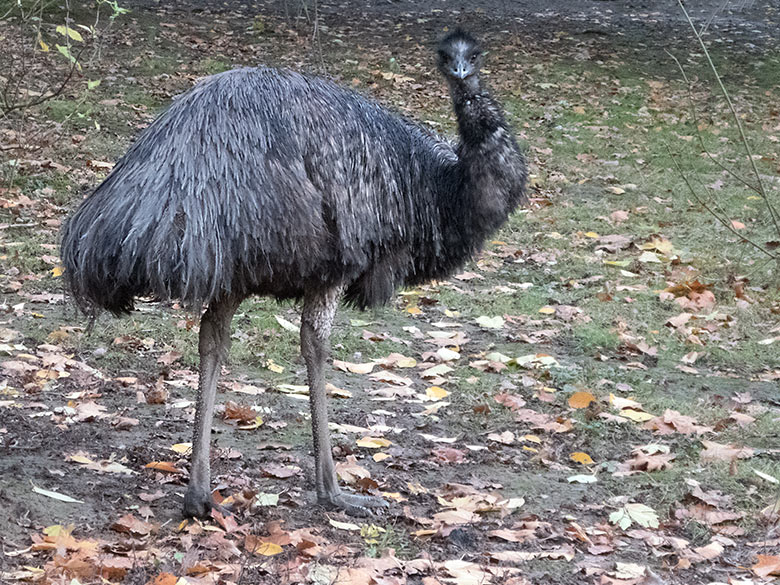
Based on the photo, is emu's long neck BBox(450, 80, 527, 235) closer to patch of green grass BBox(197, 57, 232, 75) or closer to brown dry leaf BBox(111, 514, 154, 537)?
brown dry leaf BBox(111, 514, 154, 537)

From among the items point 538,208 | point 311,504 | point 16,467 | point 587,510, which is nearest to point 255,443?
point 311,504

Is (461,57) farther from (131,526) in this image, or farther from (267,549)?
(131,526)

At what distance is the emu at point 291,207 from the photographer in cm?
369

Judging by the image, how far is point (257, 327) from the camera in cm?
647

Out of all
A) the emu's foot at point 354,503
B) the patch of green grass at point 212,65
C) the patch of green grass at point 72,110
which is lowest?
the emu's foot at point 354,503

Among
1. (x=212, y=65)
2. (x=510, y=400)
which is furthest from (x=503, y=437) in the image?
(x=212, y=65)

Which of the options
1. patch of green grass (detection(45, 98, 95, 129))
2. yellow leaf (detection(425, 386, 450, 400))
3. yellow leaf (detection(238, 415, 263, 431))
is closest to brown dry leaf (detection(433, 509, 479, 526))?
yellow leaf (detection(238, 415, 263, 431))

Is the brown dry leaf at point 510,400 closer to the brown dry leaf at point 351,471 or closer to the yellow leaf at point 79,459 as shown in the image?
the brown dry leaf at point 351,471

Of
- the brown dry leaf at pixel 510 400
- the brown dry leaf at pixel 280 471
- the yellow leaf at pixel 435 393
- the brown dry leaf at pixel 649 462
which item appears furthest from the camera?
the yellow leaf at pixel 435 393

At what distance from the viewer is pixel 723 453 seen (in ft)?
16.7

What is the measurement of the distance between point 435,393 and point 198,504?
2.01 m

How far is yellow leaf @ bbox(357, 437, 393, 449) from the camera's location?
5.05 metres

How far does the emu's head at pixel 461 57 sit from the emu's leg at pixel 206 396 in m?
1.36

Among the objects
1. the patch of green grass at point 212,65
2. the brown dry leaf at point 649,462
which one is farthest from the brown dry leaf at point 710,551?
the patch of green grass at point 212,65
